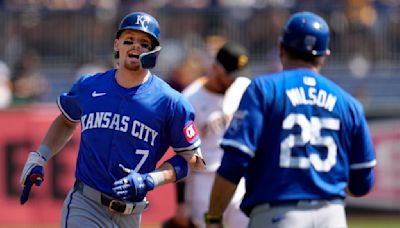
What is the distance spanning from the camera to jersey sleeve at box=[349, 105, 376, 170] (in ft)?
22.4

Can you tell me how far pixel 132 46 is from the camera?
25.8ft

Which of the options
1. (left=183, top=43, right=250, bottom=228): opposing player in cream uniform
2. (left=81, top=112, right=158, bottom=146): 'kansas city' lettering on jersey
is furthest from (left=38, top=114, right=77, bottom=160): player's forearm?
(left=183, top=43, right=250, bottom=228): opposing player in cream uniform

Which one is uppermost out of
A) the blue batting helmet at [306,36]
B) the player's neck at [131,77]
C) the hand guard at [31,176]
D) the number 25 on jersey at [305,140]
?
the blue batting helmet at [306,36]

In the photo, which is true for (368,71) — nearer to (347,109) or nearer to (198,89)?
(198,89)

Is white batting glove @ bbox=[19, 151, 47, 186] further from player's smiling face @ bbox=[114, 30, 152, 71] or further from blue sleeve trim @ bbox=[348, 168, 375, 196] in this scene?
blue sleeve trim @ bbox=[348, 168, 375, 196]

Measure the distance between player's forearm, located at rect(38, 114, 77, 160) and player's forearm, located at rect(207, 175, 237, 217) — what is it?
6.38 feet

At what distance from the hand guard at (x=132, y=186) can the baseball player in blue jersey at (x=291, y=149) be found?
2.78 feet

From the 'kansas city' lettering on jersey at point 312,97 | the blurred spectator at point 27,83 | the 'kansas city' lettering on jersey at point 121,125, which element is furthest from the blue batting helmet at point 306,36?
the blurred spectator at point 27,83

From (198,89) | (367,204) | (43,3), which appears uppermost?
(198,89)

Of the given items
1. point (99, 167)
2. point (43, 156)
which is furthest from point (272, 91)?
point (43, 156)

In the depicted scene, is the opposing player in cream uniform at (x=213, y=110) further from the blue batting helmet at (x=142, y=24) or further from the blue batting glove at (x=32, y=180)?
the blue batting glove at (x=32, y=180)

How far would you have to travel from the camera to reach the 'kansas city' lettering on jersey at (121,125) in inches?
310

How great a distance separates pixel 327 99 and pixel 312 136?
0.25 meters

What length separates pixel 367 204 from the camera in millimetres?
17562
